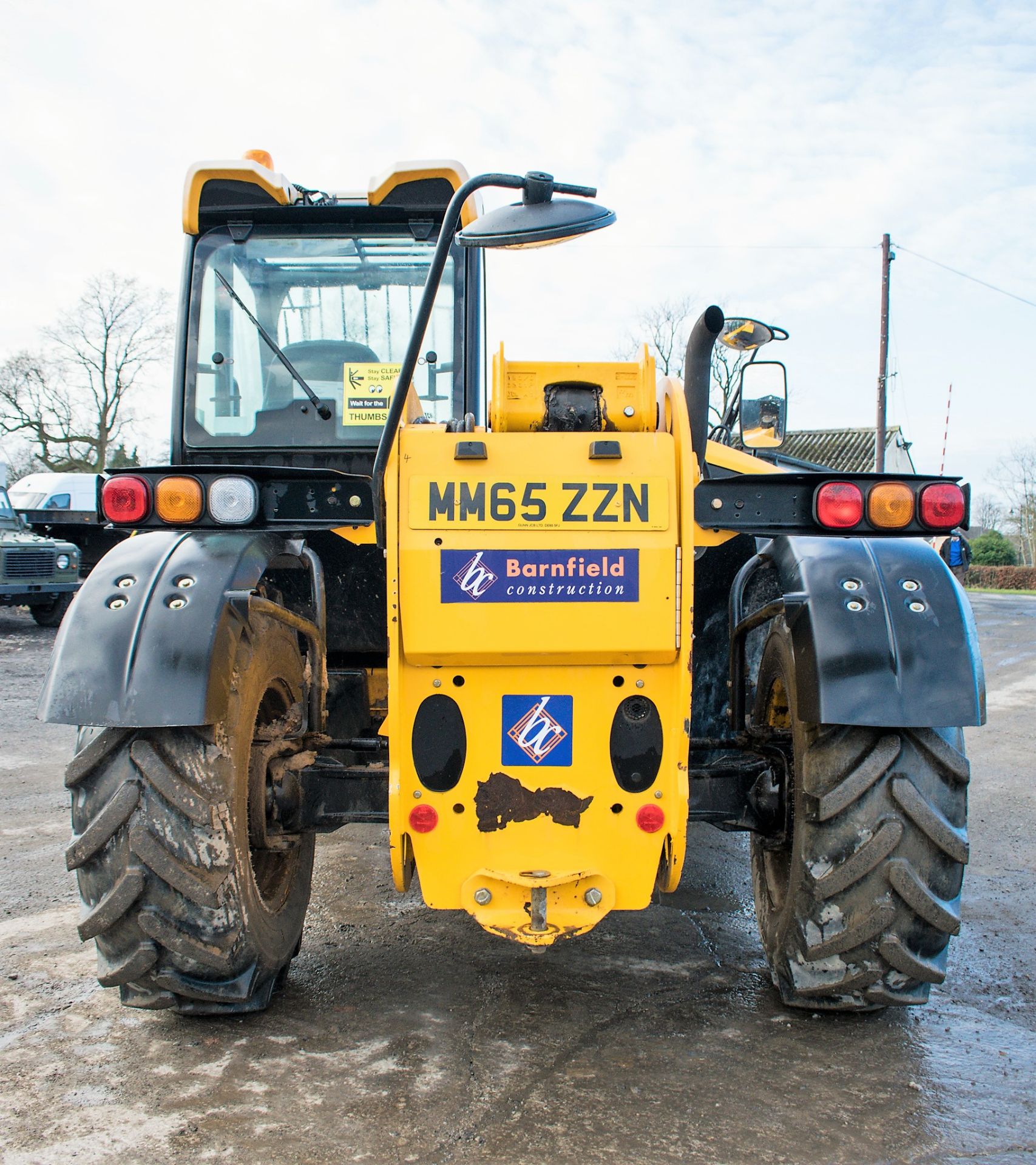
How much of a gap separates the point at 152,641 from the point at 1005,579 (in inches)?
1545

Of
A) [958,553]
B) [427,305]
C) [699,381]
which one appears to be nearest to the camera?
[427,305]

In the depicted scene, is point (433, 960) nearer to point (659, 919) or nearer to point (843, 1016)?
point (659, 919)

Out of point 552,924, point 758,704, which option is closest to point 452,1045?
point 552,924

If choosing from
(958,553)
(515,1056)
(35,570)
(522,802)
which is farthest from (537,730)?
(35,570)

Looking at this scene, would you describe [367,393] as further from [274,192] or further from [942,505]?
[942,505]

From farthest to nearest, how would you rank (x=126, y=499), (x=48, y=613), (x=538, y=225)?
1. (x=48, y=613)
2. (x=126, y=499)
3. (x=538, y=225)

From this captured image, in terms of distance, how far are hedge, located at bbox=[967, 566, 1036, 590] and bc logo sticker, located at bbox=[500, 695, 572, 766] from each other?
36743mm

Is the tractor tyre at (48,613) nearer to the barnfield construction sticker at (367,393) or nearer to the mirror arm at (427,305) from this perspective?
the barnfield construction sticker at (367,393)

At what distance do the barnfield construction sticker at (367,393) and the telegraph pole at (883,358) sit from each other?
22584mm

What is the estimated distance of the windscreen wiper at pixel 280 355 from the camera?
3955mm

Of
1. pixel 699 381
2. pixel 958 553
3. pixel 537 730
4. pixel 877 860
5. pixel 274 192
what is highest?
pixel 274 192

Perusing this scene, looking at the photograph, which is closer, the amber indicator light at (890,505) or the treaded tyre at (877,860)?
the treaded tyre at (877,860)

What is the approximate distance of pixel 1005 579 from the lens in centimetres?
3662

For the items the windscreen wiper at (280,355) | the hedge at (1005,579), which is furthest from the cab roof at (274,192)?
the hedge at (1005,579)
